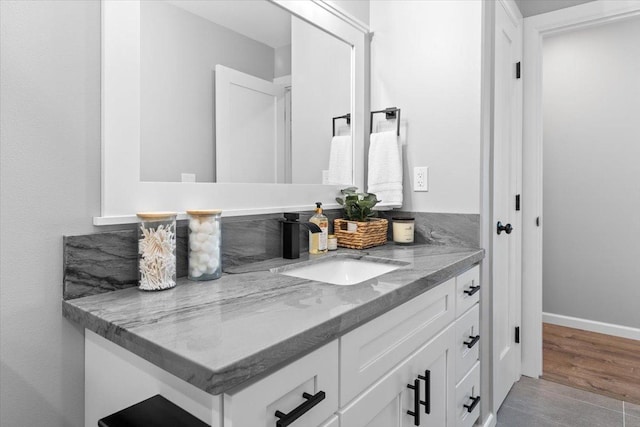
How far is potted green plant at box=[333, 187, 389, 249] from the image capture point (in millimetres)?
1696

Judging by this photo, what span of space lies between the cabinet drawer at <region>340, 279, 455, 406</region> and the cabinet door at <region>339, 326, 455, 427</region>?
0.03 metres

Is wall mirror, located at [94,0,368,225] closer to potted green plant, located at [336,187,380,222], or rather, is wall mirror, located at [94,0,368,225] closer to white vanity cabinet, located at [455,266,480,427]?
potted green plant, located at [336,187,380,222]

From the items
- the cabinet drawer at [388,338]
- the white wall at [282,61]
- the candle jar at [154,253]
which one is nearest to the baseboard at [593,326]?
the cabinet drawer at [388,338]

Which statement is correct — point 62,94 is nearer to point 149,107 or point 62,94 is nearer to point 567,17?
point 149,107

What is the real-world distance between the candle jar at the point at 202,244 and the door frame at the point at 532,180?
2.03 metres

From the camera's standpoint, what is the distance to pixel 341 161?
6.17 feet

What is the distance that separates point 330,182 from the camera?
181 centimetres

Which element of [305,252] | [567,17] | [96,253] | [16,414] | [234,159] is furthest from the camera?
[567,17]

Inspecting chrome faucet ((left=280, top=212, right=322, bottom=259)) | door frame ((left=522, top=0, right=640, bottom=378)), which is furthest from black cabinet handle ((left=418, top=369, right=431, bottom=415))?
door frame ((left=522, top=0, right=640, bottom=378))

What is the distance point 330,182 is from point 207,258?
33.2 inches

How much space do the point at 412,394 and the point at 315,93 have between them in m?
1.25

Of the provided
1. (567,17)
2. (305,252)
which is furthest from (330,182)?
(567,17)

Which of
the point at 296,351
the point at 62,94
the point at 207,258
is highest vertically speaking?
the point at 62,94

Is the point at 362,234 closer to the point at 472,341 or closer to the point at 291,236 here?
the point at 291,236
